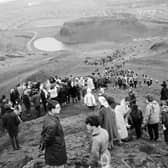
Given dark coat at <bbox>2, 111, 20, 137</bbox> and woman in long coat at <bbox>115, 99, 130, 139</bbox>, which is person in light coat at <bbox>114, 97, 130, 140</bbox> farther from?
dark coat at <bbox>2, 111, 20, 137</bbox>

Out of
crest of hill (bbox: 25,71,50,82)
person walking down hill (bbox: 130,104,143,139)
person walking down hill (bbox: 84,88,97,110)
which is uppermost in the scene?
person walking down hill (bbox: 130,104,143,139)

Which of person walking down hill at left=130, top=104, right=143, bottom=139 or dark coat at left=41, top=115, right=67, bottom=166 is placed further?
person walking down hill at left=130, top=104, right=143, bottom=139

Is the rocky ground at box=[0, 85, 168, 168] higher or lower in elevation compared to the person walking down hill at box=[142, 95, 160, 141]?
lower

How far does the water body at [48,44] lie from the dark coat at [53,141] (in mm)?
83619

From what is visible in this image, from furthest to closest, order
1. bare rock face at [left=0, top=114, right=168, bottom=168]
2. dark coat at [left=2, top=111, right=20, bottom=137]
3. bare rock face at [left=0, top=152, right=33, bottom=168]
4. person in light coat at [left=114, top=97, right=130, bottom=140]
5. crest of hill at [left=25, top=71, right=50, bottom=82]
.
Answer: crest of hill at [left=25, top=71, right=50, bottom=82] < dark coat at [left=2, top=111, right=20, bottom=137] < person in light coat at [left=114, top=97, right=130, bottom=140] < bare rock face at [left=0, top=152, right=33, bottom=168] < bare rock face at [left=0, top=114, right=168, bottom=168]

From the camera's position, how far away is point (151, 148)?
8711 mm

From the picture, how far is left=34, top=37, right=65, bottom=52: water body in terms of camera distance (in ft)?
300

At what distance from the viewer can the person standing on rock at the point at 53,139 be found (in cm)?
→ 587

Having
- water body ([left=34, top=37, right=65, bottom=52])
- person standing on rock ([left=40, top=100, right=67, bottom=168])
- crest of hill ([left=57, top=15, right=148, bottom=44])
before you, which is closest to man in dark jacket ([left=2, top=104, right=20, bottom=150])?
person standing on rock ([left=40, top=100, right=67, bottom=168])

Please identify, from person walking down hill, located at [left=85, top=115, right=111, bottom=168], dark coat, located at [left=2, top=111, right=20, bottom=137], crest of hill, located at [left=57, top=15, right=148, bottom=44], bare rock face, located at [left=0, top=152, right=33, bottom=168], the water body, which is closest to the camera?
person walking down hill, located at [left=85, top=115, right=111, bottom=168]

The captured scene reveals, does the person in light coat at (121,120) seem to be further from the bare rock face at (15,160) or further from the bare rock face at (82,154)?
the bare rock face at (15,160)

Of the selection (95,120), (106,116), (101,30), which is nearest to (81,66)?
(106,116)

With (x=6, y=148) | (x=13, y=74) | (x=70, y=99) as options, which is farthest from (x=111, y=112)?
(x=13, y=74)

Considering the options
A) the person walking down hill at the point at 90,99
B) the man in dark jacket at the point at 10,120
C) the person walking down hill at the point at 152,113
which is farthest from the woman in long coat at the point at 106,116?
the person walking down hill at the point at 90,99
